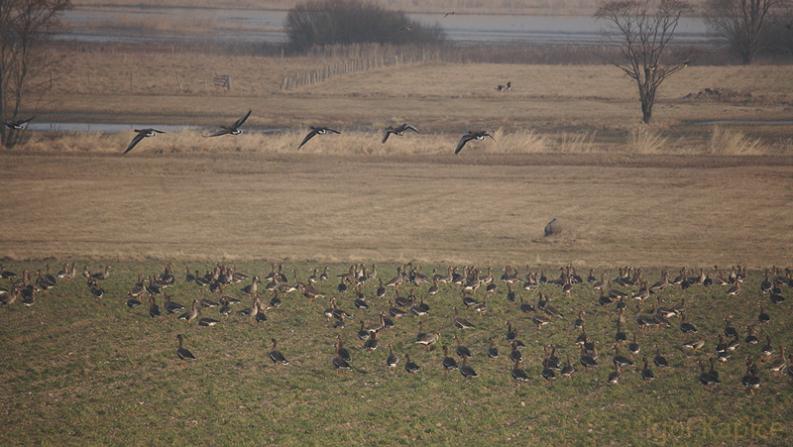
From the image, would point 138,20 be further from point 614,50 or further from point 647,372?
point 647,372

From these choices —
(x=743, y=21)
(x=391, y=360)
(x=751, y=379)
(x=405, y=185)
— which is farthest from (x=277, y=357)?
(x=743, y=21)

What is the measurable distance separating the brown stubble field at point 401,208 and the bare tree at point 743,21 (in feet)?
174

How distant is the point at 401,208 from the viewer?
1594 inches

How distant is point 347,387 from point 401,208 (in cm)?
2027

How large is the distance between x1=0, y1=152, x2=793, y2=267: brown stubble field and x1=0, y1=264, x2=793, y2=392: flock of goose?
146 inches

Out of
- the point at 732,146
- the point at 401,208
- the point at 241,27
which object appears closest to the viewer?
the point at 401,208

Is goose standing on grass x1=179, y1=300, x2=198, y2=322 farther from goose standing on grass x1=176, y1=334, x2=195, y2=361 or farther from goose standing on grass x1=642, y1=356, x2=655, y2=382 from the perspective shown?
goose standing on grass x1=642, y1=356, x2=655, y2=382

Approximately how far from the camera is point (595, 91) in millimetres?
86062

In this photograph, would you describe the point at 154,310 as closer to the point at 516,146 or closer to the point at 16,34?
the point at 516,146

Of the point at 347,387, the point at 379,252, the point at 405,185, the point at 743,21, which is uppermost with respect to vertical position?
the point at 743,21

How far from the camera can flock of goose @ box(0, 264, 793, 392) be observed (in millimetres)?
21562

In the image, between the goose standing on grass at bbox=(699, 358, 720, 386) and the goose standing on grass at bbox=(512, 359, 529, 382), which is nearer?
the goose standing on grass at bbox=(699, 358, 720, 386)

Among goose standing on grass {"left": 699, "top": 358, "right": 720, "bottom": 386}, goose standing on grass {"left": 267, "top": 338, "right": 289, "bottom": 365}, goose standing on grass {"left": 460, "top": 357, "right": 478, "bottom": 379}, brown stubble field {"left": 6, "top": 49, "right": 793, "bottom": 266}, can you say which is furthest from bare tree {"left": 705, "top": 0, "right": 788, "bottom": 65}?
goose standing on grass {"left": 267, "top": 338, "right": 289, "bottom": 365}

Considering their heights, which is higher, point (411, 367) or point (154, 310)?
point (154, 310)
